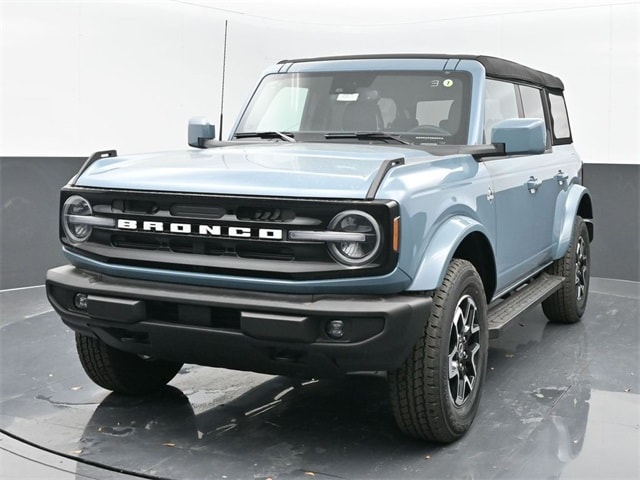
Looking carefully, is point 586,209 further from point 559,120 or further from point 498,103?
point 498,103

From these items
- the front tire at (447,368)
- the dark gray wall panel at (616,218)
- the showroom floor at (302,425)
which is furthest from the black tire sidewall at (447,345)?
the dark gray wall panel at (616,218)

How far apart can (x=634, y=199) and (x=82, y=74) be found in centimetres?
565

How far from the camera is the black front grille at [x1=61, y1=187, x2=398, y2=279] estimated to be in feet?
10.3

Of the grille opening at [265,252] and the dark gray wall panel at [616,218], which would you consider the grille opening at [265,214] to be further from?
the dark gray wall panel at [616,218]

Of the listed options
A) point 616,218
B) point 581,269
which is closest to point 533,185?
point 581,269

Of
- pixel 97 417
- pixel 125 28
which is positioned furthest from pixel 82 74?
pixel 97 417

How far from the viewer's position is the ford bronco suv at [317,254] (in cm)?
314

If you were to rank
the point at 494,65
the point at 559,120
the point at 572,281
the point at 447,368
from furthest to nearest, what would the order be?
the point at 559,120 < the point at 572,281 < the point at 494,65 < the point at 447,368

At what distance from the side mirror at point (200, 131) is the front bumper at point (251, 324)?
5.00 ft

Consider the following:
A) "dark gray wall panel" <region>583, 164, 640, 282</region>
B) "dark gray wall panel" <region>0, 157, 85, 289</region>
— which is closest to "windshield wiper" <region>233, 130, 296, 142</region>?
"dark gray wall panel" <region>0, 157, 85, 289</region>

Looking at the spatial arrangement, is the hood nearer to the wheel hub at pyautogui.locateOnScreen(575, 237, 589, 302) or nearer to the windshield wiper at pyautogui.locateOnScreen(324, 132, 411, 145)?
the windshield wiper at pyautogui.locateOnScreen(324, 132, 411, 145)

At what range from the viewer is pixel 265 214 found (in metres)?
3.27

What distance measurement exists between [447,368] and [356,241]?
777mm

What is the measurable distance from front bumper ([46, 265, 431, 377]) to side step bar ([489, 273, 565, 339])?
111cm
